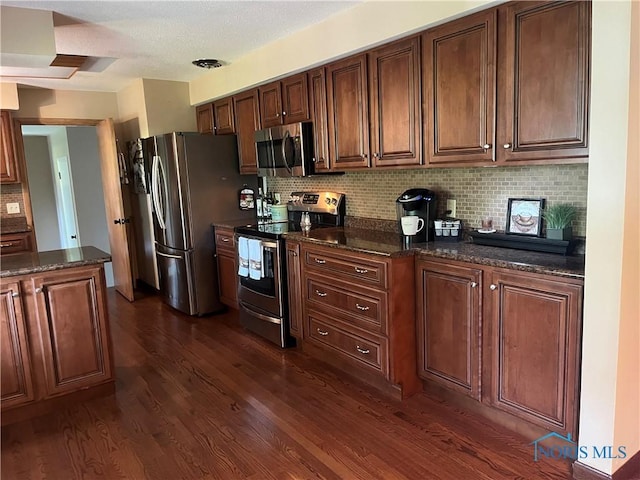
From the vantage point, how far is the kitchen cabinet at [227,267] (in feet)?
13.9

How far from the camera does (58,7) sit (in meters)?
2.63

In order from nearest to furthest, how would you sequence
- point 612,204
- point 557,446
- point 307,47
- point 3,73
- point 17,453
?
point 612,204 < point 557,446 < point 17,453 < point 307,47 < point 3,73

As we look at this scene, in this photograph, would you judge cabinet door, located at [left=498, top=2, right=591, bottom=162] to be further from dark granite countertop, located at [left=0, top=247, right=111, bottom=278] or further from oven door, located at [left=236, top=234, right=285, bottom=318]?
dark granite countertop, located at [left=0, top=247, right=111, bottom=278]

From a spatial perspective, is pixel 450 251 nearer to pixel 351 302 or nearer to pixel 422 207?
pixel 422 207

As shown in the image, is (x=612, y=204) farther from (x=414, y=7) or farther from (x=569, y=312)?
(x=414, y=7)

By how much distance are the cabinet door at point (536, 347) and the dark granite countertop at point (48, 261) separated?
225 cm

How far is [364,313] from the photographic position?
9.29ft

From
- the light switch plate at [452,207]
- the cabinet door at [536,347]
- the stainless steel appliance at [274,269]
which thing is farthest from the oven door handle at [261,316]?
the cabinet door at [536,347]

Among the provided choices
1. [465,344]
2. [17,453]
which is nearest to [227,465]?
[17,453]

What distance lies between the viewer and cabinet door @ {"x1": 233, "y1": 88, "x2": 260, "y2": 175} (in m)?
4.15

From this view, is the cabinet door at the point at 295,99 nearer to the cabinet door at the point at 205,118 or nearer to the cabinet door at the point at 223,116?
the cabinet door at the point at 223,116

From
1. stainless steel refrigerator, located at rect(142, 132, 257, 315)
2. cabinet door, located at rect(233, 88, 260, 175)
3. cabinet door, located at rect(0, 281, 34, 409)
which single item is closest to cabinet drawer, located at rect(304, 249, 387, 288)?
cabinet door, located at rect(233, 88, 260, 175)

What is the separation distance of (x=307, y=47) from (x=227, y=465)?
271cm

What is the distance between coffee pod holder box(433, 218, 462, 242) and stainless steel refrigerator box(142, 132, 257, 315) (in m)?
2.23
